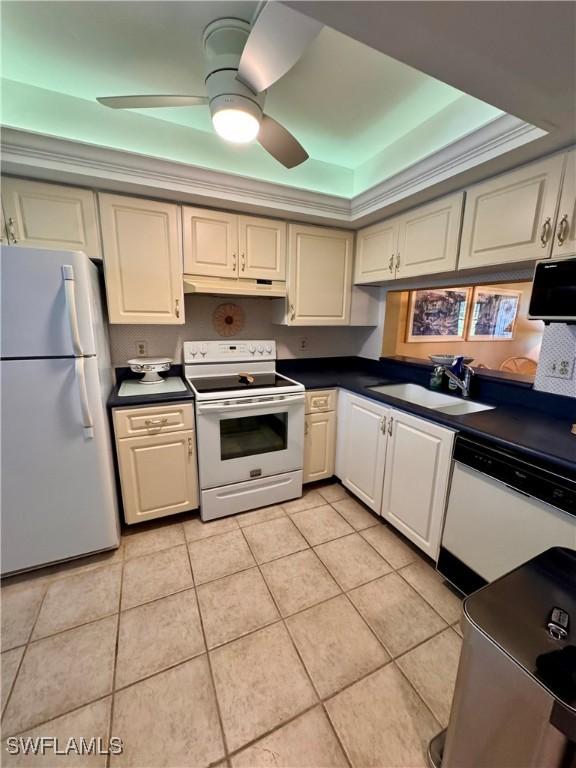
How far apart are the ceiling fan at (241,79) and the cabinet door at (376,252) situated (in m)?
1.05

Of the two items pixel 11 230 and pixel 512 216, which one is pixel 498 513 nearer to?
pixel 512 216

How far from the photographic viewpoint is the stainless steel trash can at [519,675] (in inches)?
25.5

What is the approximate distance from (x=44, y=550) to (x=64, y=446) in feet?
1.99

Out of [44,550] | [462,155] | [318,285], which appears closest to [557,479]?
[462,155]

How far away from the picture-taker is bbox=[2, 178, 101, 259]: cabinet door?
1.72 meters

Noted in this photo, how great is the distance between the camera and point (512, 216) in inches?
60.3

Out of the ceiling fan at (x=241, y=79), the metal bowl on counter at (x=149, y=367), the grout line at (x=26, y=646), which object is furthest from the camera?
the metal bowl on counter at (x=149, y=367)

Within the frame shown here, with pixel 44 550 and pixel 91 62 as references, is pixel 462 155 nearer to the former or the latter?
pixel 91 62

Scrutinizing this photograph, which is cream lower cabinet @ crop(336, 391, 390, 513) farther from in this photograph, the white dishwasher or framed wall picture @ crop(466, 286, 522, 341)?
framed wall picture @ crop(466, 286, 522, 341)

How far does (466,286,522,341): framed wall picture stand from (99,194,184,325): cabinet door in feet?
10.6

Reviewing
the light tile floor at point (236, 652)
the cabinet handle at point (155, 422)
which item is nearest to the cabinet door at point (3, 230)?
the cabinet handle at point (155, 422)

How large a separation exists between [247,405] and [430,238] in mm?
1582

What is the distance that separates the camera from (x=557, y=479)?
1.16 metres

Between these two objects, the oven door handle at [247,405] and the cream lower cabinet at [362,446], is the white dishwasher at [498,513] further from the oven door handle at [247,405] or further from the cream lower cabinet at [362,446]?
the oven door handle at [247,405]
